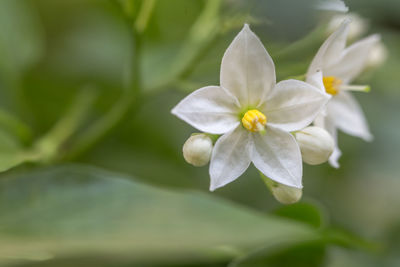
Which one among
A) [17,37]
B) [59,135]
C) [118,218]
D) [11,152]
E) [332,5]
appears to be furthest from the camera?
[17,37]

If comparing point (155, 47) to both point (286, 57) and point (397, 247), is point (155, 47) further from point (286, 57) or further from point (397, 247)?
point (397, 247)

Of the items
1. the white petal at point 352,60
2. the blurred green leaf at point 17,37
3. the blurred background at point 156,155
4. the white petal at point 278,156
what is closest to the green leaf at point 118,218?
the blurred background at point 156,155

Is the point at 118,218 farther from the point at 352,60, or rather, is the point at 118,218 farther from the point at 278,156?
the point at 352,60

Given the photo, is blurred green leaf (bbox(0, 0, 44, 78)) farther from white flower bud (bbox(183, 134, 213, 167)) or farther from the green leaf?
white flower bud (bbox(183, 134, 213, 167))

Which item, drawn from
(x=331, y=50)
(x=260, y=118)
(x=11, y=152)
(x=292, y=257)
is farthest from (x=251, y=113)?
(x=11, y=152)

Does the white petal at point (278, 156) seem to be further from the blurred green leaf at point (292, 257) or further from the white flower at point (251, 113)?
the blurred green leaf at point (292, 257)

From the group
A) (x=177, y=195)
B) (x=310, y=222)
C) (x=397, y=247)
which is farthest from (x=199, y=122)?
(x=397, y=247)

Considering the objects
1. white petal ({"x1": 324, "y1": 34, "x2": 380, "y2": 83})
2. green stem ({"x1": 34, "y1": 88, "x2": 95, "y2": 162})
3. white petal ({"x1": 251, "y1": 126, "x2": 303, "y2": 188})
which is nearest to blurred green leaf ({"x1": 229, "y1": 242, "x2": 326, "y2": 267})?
white petal ({"x1": 251, "y1": 126, "x2": 303, "y2": 188})
